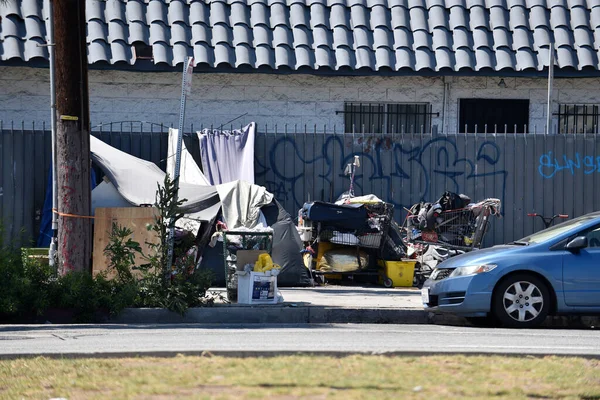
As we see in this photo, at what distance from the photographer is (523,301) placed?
1127cm

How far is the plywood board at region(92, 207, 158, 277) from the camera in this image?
42.8 ft

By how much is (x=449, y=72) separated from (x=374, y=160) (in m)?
2.46

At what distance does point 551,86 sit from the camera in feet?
56.1

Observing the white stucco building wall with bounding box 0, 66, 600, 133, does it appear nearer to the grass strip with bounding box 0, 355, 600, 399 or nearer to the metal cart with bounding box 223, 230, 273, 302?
the metal cart with bounding box 223, 230, 273, 302

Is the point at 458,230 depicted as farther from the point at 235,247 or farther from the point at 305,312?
the point at 235,247

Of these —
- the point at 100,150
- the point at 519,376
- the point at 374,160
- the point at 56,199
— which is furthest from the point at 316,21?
the point at 519,376

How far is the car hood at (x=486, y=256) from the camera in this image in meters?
11.3

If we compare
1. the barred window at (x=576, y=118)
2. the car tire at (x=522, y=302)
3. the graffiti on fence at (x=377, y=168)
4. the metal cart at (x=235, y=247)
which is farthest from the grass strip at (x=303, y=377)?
the barred window at (x=576, y=118)

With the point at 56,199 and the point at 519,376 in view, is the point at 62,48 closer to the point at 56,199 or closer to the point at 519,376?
the point at 56,199

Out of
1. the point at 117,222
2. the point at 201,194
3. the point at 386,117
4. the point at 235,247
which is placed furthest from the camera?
the point at 386,117

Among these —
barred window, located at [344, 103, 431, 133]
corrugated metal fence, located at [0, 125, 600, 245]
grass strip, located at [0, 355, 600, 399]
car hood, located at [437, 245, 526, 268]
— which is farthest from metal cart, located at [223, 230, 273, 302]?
barred window, located at [344, 103, 431, 133]

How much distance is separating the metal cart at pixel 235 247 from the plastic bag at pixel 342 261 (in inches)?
81.6

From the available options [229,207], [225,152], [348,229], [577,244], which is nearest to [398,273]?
[348,229]

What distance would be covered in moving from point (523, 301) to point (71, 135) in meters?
5.70
